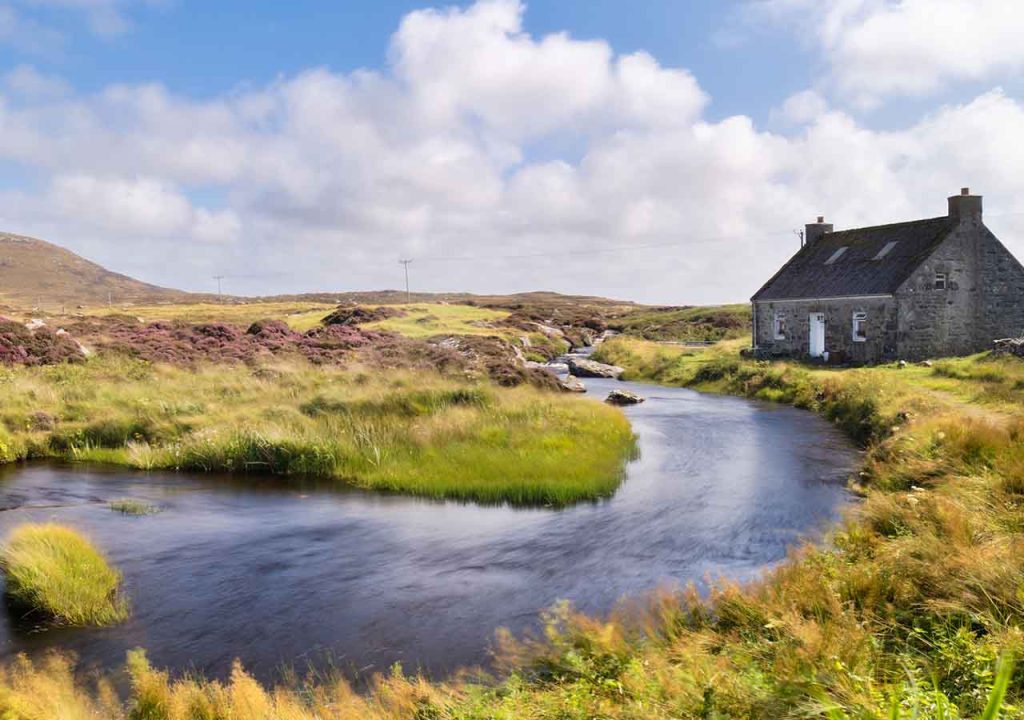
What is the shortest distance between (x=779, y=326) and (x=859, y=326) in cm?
613

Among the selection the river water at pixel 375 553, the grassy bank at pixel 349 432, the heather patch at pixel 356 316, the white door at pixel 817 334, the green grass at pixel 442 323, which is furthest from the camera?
the heather patch at pixel 356 316

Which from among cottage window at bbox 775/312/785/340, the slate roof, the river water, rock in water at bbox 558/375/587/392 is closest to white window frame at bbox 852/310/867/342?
the slate roof

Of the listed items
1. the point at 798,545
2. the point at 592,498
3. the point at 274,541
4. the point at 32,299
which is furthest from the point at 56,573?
the point at 32,299

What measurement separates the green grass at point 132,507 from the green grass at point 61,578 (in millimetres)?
3350

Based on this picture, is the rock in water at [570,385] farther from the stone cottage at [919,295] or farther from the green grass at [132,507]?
the green grass at [132,507]

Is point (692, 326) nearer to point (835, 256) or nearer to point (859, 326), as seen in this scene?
point (835, 256)

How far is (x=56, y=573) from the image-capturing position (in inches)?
389

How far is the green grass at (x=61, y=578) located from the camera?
372 inches

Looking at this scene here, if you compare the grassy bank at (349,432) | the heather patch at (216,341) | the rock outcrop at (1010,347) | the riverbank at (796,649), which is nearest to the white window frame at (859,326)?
the rock outcrop at (1010,347)

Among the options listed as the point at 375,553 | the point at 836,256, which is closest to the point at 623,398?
the point at 836,256

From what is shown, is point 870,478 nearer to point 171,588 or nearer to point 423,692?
point 423,692

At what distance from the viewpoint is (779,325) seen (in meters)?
43.0

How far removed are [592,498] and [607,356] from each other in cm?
3339

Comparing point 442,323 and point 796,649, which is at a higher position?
point 442,323
